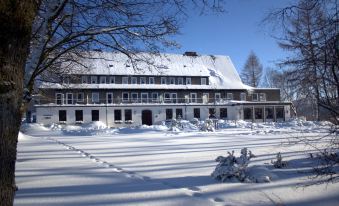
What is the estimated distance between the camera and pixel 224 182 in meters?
7.41

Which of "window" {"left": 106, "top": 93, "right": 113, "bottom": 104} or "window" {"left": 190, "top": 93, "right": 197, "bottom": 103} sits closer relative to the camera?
"window" {"left": 106, "top": 93, "right": 113, "bottom": 104}

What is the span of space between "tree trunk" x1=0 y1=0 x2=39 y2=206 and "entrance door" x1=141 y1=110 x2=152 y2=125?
4694cm

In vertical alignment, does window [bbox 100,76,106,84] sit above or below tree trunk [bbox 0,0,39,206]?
above

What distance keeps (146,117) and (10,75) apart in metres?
47.4

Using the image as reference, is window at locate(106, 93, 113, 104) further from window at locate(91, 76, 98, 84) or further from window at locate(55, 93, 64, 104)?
window at locate(55, 93, 64, 104)

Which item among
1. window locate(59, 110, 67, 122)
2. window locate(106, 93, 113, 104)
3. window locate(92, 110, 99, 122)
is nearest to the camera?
window locate(59, 110, 67, 122)

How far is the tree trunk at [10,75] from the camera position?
3475mm

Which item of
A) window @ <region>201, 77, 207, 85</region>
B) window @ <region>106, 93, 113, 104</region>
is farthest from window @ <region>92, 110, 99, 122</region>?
window @ <region>201, 77, 207, 85</region>

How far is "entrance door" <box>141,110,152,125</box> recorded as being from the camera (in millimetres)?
50594

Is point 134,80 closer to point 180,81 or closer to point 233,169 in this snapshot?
point 180,81

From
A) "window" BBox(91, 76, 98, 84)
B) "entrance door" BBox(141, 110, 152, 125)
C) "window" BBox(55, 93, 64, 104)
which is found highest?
"window" BBox(91, 76, 98, 84)

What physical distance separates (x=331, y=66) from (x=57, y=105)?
45.2m

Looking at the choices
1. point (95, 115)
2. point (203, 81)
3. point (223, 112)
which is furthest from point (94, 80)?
point (223, 112)

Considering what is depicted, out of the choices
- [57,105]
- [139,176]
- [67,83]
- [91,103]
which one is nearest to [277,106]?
[91,103]
